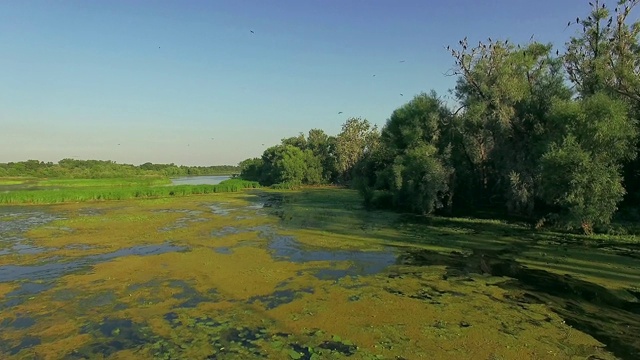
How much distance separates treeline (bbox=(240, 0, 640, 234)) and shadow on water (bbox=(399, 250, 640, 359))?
838 centimetres

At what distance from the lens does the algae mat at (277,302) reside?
827 cm

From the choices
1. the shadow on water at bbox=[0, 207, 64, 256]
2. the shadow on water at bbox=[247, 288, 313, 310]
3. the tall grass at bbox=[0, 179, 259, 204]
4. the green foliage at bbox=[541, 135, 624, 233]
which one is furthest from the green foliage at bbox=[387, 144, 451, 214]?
the tall grass at bbox=[0, 179, 259, 204]

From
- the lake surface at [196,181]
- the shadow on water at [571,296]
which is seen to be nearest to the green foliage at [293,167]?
the lake surface at [196,181]

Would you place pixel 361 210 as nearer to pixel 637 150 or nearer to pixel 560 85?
pixel 560 85

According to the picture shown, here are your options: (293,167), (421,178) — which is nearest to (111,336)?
(421,178)

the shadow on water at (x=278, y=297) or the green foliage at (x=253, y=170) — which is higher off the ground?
the green foliage at (x=253, y=170)

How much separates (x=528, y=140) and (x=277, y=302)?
74.3 ft

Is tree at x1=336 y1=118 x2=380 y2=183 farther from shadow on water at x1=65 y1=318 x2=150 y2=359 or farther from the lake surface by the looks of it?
shadow on water at x1=65 y1=318 x2=150 y2=359

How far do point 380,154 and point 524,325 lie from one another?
3118 centimetres

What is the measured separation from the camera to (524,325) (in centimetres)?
931

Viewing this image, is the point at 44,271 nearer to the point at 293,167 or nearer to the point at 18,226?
Result: the point at 18,226

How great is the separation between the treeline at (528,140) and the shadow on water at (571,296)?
27.5 ft

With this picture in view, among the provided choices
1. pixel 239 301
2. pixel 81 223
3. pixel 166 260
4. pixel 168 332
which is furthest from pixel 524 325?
pixel 81 223

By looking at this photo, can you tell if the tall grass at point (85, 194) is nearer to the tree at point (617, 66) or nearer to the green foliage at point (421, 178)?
the green foliage at point (421, 178)
